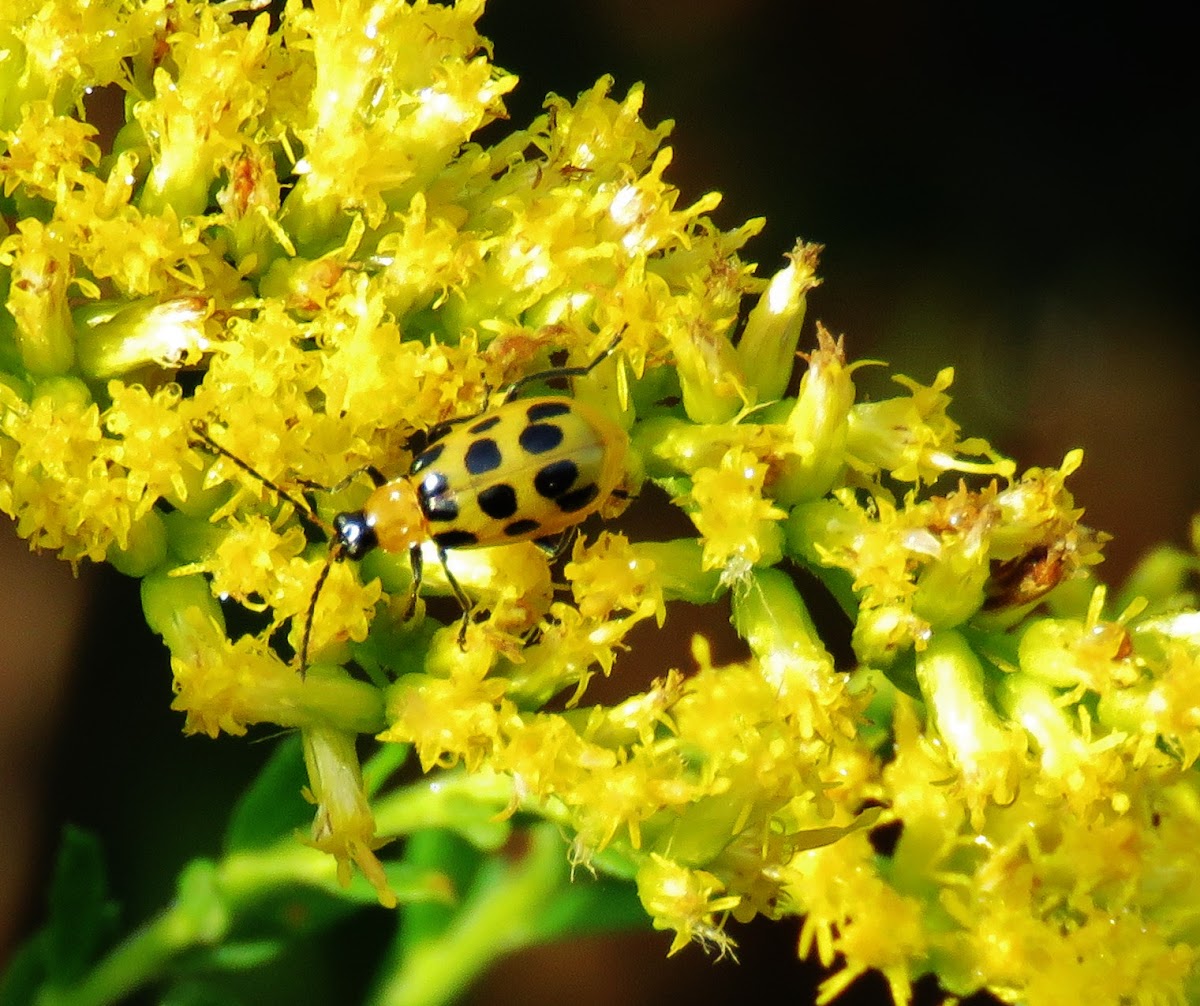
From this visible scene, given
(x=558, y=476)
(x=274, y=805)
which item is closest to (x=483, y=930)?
(x=274, y=805)

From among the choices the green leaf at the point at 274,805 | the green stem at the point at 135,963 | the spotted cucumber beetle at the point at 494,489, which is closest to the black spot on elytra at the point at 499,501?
the spotted cucumber beetle at the point at 494,489

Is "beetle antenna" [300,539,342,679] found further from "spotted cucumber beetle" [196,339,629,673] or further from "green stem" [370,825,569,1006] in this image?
"green stem" [370,825,569,1006]

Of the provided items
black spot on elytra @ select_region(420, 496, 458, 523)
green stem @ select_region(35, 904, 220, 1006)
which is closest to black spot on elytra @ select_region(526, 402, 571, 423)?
black spot on elytra @ select_region(420, 496, 458, 523)

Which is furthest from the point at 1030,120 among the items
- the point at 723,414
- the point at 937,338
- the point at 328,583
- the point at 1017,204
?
the point at 328,583

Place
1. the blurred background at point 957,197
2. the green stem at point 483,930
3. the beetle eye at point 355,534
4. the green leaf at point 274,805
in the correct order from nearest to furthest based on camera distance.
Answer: the beetle eye at point 355,534
the green leaf at point 274,805
the green stem at point 483,930
the blurred background at point 957,197

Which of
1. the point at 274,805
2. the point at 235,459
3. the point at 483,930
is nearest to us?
the point at 235,459

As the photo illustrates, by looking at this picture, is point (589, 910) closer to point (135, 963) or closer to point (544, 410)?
point (135, 963)

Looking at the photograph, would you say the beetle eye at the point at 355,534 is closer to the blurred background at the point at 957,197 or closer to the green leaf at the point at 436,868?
the green leaf at the point at 436,868
